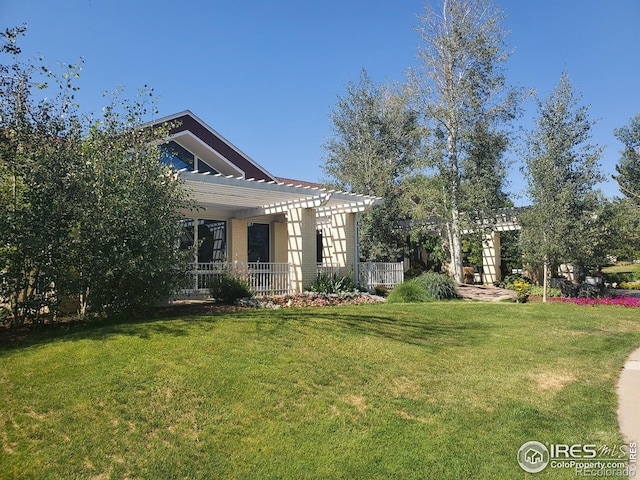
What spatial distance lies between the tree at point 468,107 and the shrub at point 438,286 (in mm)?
5272

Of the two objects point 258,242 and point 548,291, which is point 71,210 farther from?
point 548,291

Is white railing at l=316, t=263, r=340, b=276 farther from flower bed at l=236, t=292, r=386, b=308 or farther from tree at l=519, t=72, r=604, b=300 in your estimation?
tree at l=519, t=72, r=604, b=300

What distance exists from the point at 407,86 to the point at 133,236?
1670cm

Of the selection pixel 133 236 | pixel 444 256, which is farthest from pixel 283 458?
→ pixel 444 256

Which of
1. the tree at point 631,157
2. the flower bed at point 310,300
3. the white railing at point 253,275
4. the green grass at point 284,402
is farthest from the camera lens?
the tree at point 631,157

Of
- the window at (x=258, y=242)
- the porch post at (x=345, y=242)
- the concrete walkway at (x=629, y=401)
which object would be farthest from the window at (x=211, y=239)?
the concrete walkway at (x=629, y=401)

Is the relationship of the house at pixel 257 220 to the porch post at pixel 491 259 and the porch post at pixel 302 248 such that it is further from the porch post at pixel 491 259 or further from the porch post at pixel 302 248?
the porch post at pixel 491 259

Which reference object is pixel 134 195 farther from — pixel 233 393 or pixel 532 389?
pixel 532 389

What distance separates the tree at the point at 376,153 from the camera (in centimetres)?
2044

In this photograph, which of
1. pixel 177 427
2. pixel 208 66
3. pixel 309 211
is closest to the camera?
pixel 177 427

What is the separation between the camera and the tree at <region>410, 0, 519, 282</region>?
65.8 feet

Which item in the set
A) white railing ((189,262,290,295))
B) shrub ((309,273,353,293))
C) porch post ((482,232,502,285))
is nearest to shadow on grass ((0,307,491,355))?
white railing ((189,262,290,295))

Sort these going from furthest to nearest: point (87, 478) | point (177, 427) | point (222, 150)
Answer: point (222, 150) < point (177, 427) < point (87, 478)

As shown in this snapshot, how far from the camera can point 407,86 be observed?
2114 centimetres
